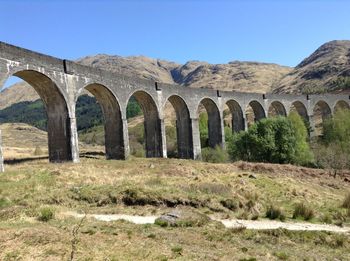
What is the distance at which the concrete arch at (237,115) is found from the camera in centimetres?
4856

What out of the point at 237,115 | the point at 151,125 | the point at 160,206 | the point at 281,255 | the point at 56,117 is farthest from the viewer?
the point at 237,115

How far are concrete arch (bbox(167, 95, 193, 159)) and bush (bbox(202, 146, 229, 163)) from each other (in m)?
1.81

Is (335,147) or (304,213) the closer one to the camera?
(304,213)

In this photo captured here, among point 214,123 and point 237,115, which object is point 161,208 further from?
point 237,115

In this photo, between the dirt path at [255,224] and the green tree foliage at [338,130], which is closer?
the dirt path at [255,224]

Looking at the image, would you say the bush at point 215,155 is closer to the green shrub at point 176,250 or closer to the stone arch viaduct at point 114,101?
the stone arch viaduct at point 114,101

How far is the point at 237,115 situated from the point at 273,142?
44.2 feet

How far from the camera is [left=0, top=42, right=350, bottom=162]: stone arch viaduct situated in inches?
1029

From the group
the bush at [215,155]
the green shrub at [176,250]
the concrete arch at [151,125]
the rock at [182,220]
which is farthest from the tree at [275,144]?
the green shrub at [176,250]

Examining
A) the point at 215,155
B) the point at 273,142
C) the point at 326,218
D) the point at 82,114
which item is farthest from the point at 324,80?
the point at 326,218

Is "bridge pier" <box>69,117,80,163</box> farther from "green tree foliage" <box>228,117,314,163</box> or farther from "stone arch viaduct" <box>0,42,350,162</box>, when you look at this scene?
"green tree foliage" <box>228,117,314,163</box>

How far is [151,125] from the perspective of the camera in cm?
3806

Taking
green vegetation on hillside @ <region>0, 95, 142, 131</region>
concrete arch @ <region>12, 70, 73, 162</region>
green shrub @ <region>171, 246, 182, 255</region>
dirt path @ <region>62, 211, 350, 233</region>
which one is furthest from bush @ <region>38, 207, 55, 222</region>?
green vegetation on hillside @ <region>0, 95, 142, 131</region>

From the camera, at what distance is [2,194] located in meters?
17.4
